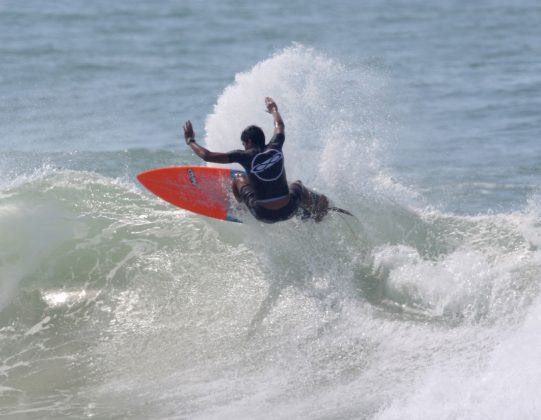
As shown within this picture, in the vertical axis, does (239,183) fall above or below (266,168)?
below

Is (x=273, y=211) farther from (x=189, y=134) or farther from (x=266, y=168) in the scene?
(x=189, y=134)

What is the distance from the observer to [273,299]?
9.10 metres

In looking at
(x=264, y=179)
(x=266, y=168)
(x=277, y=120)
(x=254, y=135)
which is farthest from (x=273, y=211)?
(x=277, y=120)

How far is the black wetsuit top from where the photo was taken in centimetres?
897

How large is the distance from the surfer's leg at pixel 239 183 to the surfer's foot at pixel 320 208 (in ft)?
2.55

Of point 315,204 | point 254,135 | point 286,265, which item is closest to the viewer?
point 254,135

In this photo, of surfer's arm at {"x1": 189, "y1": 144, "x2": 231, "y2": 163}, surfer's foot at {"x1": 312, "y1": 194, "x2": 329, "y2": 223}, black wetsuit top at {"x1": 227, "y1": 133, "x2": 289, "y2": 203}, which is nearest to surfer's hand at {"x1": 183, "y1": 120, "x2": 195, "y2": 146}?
surfer's arm at {"x1": 189, "y1": 144, "x2": 231, "y2": 163}

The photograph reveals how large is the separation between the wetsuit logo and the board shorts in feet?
0.98

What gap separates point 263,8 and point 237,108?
15239mm

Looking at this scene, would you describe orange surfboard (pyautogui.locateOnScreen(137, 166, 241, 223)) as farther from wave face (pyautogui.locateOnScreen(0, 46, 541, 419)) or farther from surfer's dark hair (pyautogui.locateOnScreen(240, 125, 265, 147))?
surfer's dark hair (pyautogui.locateOnScreen(240, 125, 265, 147))

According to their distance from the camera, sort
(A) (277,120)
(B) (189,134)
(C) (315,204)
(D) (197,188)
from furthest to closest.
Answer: (D) (197,188) → (C) (315,204) → (A) (277,120) → (B) (189,134)

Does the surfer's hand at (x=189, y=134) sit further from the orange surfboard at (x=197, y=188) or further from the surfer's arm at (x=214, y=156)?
the orange surfboard at (x=197, y=188)

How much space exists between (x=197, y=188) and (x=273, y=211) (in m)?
1.19

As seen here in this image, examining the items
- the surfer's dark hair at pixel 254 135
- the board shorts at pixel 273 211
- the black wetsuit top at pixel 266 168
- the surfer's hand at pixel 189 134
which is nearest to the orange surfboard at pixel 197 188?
the board shorts at pixel 273 211
